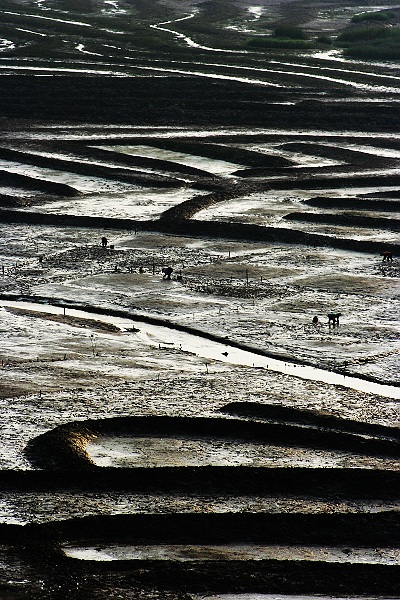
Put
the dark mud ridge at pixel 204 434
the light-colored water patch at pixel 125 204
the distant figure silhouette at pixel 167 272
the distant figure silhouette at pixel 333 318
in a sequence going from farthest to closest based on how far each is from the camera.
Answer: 1. the light-colored water patch at pixel 125 204
2. the distant figure silhouette at pixel 167 272
3. the distant figure silhouette at pixel 333 318
4. the dark mud ridge at pixel 204 434

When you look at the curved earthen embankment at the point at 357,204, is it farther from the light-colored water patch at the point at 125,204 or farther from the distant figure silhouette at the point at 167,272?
the distant figure silhouette at the point at 167,272

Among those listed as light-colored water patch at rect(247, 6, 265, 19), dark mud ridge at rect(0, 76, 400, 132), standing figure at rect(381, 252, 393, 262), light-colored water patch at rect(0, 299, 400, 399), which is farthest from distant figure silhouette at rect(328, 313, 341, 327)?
light-colored water patch at rect(247, 6, 265, 19)

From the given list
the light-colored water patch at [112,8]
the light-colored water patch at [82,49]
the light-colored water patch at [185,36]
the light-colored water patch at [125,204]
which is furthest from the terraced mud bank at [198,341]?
the light-colored water patch at [112,8]

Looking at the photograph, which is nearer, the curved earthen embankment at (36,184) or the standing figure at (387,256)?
the standing figure at (387,256)

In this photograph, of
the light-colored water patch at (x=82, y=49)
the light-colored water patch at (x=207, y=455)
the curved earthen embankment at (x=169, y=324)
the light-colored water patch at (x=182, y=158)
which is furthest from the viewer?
the light-colored water patch at (x=82, y=49)

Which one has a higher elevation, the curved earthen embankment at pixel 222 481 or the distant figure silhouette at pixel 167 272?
the distant figure silhouette at pixel 167 272

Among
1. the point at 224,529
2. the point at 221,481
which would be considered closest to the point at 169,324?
the point at 221,481
